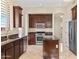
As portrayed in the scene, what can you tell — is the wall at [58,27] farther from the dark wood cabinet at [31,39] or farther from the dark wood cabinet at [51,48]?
the dark wood cabinet at [51,48]

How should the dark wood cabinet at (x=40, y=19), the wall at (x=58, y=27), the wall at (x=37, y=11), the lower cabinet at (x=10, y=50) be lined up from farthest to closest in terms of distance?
1. the wall at (x=58, y=27)
2. the dark wood cabinet at (x=40, y=19)
3. the wall at (x=37, y=11)
4. the lower cabinet at (x=10, y=50)

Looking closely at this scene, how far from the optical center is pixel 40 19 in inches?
551

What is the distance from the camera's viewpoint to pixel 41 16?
46.1 feet

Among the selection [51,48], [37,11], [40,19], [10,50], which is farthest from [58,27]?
[10,50]

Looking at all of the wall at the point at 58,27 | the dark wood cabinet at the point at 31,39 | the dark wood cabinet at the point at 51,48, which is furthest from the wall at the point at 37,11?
the dark wood cabinet at the point at 51,48

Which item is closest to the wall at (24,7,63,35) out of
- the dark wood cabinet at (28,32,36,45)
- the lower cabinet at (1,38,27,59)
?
the dark wood cabinet at (28,32,36,45)

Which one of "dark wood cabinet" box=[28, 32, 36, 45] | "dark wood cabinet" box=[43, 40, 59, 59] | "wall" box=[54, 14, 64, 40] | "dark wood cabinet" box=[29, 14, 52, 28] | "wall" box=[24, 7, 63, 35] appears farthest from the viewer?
"wall" box=[54, 14, 64, 40]

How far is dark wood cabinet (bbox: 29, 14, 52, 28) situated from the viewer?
13.9 metres

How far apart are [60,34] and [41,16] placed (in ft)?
8.80

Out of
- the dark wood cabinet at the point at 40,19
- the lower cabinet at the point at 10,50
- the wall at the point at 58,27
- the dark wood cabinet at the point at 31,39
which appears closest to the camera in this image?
the lower cabinet at the point at 10,50

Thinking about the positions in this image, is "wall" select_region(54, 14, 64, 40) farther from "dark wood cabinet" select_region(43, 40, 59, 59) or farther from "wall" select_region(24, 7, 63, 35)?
"dark wood cabinet" select_region(43, 40, 59, 59)

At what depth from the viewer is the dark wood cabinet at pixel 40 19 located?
45.6 ft

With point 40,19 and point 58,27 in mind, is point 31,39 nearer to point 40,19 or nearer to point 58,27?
point 40,19

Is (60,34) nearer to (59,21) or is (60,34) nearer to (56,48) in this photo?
(59,21)
